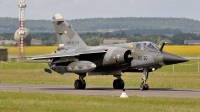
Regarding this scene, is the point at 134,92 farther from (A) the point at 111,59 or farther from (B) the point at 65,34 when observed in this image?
(B) the point at 65,34

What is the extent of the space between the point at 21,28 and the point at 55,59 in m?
59.4

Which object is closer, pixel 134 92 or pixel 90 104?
pixel 90 104

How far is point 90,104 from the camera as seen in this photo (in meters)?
19.7

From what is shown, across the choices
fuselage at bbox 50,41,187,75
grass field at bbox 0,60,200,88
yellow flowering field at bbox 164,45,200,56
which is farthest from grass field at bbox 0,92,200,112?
yellow flowering field at bbox 164,45,200,56

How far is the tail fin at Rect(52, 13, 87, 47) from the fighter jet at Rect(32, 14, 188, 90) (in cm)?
6

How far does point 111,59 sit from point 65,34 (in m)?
4.67

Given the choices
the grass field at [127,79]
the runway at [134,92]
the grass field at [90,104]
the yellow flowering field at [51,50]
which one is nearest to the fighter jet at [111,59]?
the runway at [134,92]

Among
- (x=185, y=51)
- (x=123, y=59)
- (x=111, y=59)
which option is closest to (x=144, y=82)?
(x=123, y=59)

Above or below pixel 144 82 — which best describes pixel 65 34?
above

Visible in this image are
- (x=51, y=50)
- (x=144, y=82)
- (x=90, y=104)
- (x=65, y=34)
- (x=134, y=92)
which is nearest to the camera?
(x=90, y=104)

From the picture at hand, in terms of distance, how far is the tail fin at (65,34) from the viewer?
31855 mm

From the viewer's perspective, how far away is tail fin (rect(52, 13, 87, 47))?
3185 centimetres

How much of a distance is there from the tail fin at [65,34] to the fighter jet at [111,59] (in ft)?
0.20

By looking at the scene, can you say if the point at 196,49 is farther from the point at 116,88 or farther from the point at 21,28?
the point at 116,88
